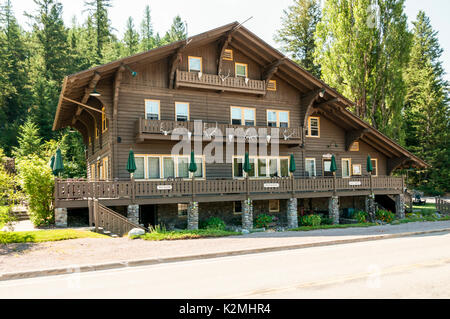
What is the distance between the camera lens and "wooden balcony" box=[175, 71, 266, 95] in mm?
24250

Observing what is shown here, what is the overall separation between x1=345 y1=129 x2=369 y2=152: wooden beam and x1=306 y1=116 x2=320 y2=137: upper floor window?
8.89 ft

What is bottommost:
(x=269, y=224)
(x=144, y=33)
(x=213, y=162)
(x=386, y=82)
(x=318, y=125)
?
(x=269, y=224)

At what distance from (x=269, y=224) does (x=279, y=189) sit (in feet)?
7.79

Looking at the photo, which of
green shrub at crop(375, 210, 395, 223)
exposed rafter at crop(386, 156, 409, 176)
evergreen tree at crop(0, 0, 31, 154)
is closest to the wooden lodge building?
exposed rafter at crop(386, 156, 409, 176)

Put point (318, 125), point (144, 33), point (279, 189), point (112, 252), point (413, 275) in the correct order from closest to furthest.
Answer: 1. point (413, 275)
2. point (112, 252)
3. point (279, 189)
4. point (318, 125)
5. point (144, 33)

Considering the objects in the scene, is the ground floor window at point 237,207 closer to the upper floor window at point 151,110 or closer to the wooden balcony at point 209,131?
the wooden balcony at point 209,131

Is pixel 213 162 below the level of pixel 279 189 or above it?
above

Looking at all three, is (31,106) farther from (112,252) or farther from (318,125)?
(112,252)

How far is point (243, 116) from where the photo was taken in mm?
27172

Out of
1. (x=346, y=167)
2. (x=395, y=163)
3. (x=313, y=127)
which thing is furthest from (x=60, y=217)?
(x=395, y=163)

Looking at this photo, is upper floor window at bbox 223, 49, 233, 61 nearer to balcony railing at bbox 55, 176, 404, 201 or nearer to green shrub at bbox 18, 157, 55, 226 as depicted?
balcony railing at bbox 55, 176, 404, 201

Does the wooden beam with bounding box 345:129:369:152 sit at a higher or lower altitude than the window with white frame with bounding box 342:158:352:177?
higher

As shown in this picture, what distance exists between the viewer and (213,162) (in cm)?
2572
